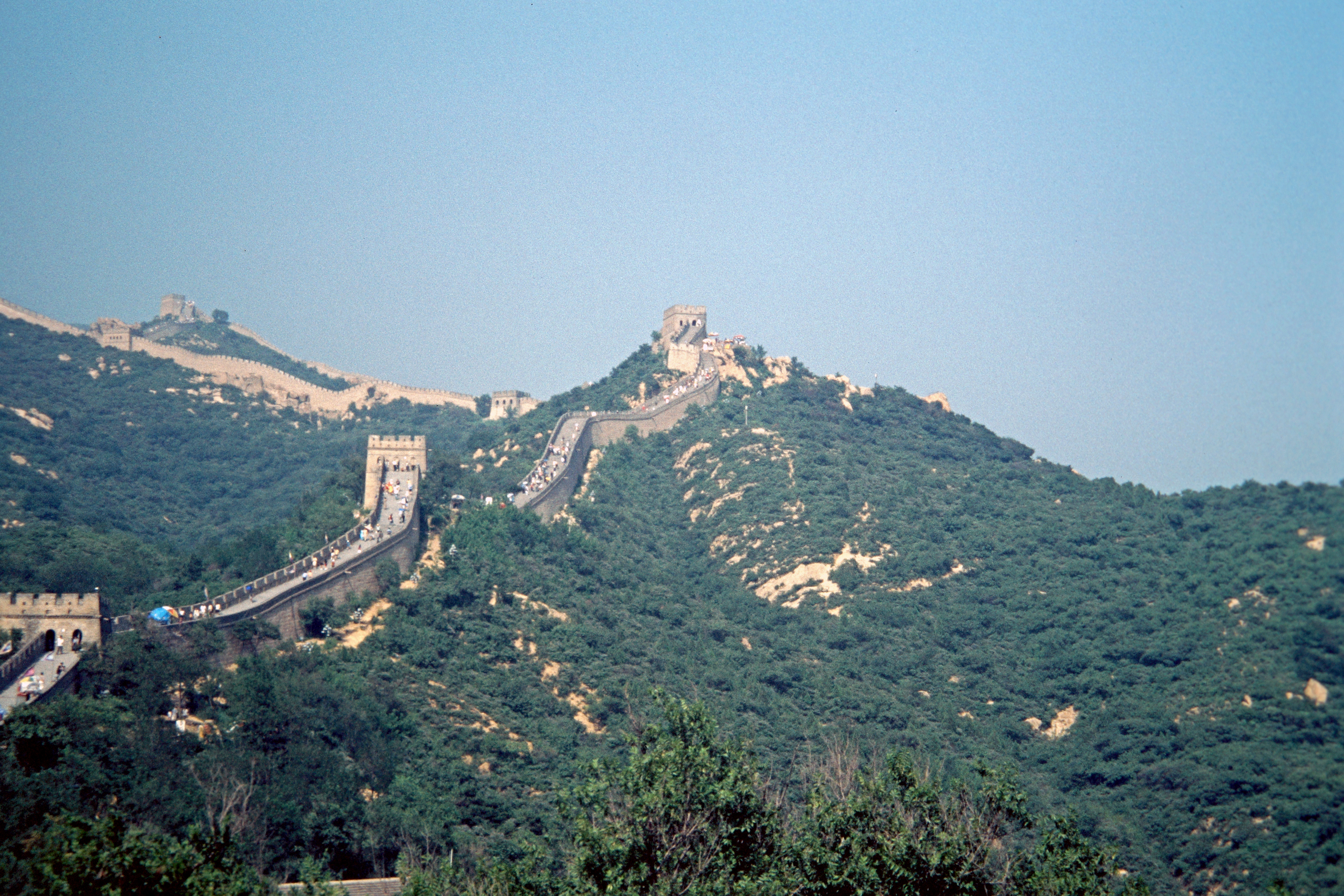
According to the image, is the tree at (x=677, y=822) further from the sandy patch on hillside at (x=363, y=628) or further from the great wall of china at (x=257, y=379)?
the great wall of china at (x=257, y=379)

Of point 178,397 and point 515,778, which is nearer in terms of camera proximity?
point 515,778

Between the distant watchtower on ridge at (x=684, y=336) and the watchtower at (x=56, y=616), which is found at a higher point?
the distant watchtower on ridge at (x=684, y=336)

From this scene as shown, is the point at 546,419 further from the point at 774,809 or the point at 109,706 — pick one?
the point at 774,809

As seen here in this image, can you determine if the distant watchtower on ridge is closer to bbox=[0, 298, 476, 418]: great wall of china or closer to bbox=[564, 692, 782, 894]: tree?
bbox=[0, 298, 476, 418]: great wall of china

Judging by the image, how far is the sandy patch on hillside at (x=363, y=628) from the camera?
36562mm

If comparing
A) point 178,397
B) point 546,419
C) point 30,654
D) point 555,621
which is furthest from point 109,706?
point 178,397

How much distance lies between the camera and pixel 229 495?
66.6m

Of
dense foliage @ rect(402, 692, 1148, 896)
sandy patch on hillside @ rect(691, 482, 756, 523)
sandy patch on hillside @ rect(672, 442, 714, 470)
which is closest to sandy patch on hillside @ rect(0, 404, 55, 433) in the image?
sandy patch on hillside @ rect(672, 442, 714, 470)

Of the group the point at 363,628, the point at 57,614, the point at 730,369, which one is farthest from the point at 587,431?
the point at 57,614

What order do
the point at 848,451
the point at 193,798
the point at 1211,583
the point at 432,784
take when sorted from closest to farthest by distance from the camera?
the point at 193,798 < the point at 432,784 < the point at 1211,583 < the point at 848,451

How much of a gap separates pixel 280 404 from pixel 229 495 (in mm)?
16599

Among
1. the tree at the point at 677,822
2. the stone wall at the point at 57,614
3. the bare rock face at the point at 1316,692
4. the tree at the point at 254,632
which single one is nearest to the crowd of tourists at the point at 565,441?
the tree at the point at 254,632

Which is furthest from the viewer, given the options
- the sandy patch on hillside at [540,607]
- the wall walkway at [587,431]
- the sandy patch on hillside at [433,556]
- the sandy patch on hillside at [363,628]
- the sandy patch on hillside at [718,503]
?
the sandy patch on hillside at [718,503]

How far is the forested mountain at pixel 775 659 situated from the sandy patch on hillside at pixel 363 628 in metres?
0.11
